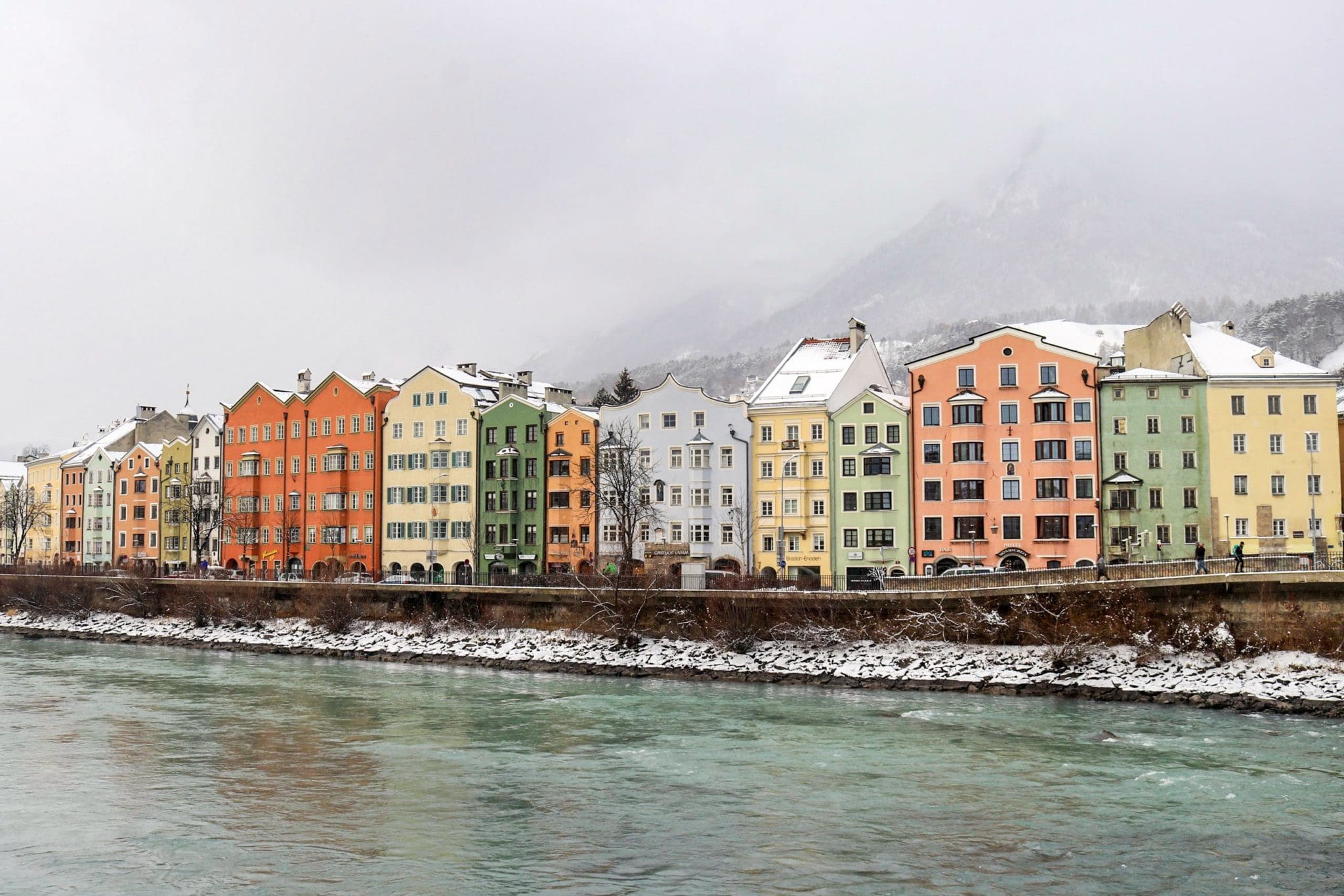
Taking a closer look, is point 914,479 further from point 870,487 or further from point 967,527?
point 967,527

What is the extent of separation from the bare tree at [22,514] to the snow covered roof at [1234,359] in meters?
107

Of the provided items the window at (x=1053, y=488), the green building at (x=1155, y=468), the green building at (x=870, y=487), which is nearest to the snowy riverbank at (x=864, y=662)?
the green building at (x=870, y=487)

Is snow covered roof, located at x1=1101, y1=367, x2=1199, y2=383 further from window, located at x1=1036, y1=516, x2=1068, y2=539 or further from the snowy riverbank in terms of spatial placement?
the snowy riverbank

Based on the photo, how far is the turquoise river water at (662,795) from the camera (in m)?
22.6

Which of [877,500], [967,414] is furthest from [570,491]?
[967,414]

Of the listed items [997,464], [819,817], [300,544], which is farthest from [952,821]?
[300,544]

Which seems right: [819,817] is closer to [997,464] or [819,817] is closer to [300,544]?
[997,464]

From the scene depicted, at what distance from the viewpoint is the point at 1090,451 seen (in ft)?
225

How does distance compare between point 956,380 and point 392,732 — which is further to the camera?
point 956,380

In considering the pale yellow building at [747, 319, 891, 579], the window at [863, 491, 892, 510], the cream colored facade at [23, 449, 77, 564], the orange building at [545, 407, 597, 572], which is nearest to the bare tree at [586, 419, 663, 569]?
the orange building at [545, 407, 597, 572]

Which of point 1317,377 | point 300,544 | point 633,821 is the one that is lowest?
point 633,821

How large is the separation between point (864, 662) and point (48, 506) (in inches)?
4190

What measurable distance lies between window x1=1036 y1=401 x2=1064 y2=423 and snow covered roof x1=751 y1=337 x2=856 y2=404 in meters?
12.8

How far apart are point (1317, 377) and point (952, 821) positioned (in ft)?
169
